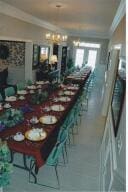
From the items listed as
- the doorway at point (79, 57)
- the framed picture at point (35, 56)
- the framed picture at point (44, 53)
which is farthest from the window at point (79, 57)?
the framed picture at point (35, 56)

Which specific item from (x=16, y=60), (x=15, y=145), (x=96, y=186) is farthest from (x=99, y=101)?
(x=15, y=145)

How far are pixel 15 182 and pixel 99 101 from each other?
6.21 m

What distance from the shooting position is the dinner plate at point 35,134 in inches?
123

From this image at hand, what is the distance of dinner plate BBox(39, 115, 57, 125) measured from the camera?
375 cm

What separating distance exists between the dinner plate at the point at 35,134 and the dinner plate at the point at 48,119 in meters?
0.42

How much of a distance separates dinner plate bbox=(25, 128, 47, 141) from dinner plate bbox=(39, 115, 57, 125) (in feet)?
1.38

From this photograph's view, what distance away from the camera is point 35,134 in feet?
10.4

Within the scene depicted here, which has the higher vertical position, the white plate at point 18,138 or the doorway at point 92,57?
the doorway at point 92,57

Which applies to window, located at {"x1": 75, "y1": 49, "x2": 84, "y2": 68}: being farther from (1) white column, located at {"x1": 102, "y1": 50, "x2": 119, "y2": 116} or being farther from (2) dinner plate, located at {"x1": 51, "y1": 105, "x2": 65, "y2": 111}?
(2) dinner plate, located at {"x1": 51, "y1": 105, "x2": 65, "y2": 111}

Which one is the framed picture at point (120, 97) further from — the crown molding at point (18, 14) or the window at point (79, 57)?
the window at point (79, 57)

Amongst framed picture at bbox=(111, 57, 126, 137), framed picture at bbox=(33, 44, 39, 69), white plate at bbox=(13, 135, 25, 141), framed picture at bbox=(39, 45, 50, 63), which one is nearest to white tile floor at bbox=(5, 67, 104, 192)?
white plate at bbox=(13, 135, 25, 141)

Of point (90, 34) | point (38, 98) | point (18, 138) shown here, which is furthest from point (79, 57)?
point (18, 138)

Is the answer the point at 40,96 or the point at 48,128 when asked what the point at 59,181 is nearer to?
the point at 48,128

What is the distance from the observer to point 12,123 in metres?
3.49
